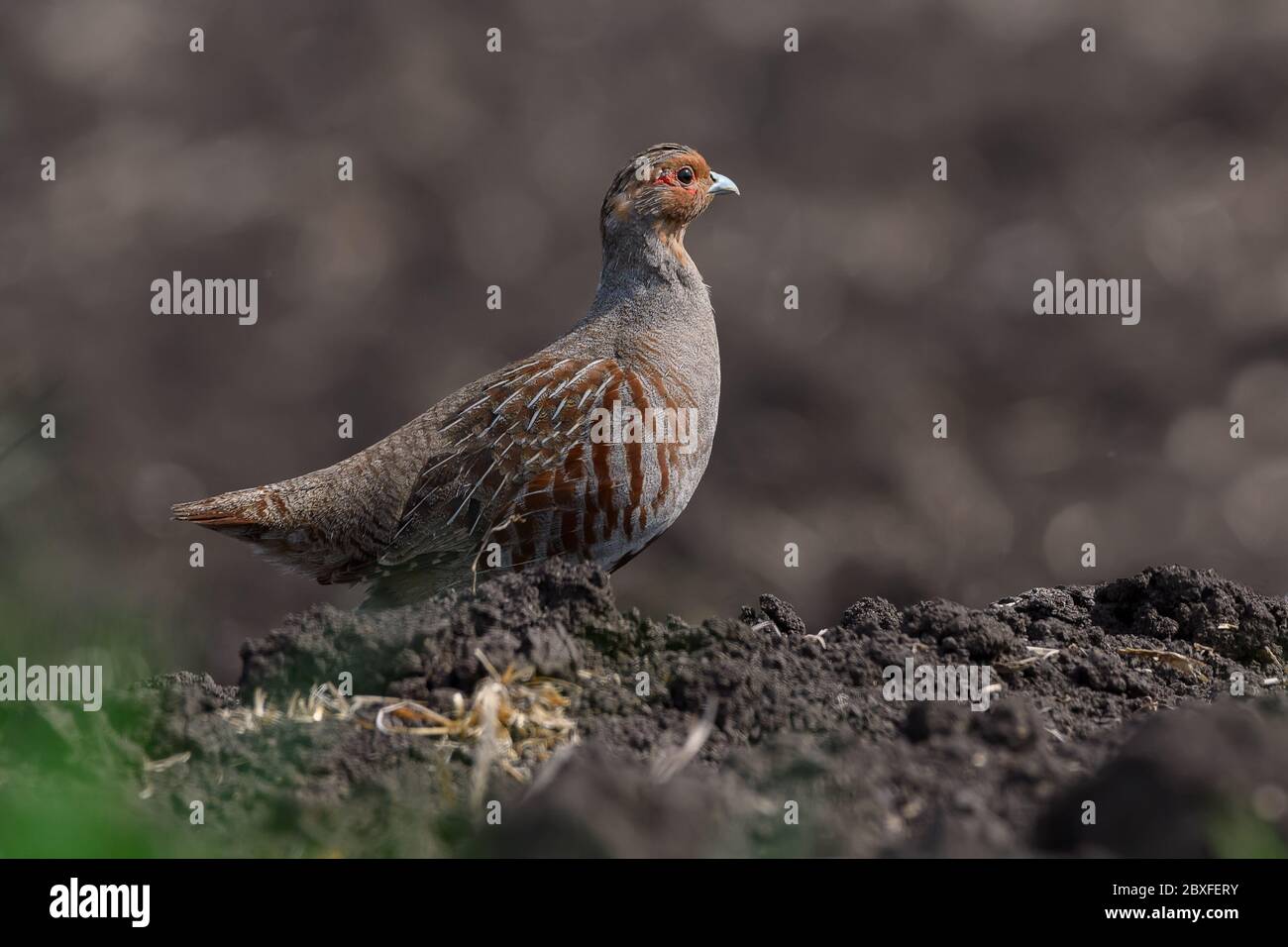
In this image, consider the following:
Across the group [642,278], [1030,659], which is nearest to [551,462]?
[642,278]

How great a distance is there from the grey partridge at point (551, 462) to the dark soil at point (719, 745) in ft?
3.98

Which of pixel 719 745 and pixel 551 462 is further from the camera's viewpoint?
pixel 551 462

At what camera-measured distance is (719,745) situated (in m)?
3.01

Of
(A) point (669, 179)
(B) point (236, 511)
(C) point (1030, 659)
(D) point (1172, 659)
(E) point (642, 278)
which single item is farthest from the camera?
(A) point (669, 179)

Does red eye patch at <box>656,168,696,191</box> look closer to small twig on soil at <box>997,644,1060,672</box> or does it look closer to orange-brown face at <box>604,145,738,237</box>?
orange-brown face at <box>604,145,738,237</box>

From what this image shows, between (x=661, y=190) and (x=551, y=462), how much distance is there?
1490mm

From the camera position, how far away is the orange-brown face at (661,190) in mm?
5773

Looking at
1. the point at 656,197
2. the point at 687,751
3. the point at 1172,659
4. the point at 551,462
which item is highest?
the point at 656,197

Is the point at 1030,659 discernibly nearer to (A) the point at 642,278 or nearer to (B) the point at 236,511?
(A) the point at 642,278

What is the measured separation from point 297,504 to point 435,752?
2699 mm

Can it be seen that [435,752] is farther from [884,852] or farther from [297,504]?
[297,504]

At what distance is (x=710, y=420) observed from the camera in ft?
18.2

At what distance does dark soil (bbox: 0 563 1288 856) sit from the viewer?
7.57ft
